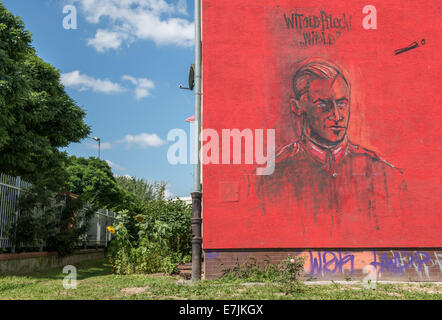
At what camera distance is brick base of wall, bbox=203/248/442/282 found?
8.44 metres

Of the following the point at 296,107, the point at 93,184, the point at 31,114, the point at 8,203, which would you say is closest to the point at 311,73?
the point at 296,107

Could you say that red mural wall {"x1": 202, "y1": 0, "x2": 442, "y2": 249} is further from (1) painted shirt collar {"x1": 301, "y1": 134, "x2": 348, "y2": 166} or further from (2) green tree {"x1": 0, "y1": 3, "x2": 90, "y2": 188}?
(2) green tree {"x1": 0, "y1": 3, "x2": 90, "y2": 188}

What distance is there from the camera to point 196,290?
6.76 metres

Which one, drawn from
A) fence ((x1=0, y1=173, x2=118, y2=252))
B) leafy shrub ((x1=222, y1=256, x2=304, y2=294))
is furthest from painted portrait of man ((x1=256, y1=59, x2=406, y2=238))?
fence ((x1=0, y1=173, x2=118, y2=252))

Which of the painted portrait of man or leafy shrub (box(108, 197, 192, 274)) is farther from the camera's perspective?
leafy shrub (box(108, 197, 192, 274))

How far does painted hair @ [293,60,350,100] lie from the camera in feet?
30.2

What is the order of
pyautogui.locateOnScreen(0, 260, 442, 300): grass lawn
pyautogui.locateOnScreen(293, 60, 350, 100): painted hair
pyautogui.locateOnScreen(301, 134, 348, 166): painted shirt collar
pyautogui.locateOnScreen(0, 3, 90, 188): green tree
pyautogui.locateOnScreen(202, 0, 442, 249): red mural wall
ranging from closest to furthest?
pyautogui.locateOnScreen(0, 260, 442, 300): grass lawn
pyautogui.locateOnScreen(202, 0, 442, 249): red mural wall
pyautogui.locateOnScreen(301, 134, 348, 166): painted shirt collar
pyautogui.locateOnScreen(293, 60, 350, 100): painted hair
pyautogui.locateOnScreen(0, 3, 90, 188): green tree

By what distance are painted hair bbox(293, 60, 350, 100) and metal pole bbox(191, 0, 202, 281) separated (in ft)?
7.27

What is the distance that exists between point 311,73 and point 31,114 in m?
11.6

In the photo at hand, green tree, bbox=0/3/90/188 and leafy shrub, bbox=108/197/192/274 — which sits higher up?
green tree, bbox=0/3/90/188

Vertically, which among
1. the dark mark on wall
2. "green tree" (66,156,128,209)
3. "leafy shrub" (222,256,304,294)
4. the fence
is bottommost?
"leafy shrub" (222,256,304,294)

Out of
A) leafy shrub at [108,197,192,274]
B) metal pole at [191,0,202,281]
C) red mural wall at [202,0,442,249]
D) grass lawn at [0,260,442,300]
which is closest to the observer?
grass lawn at [0,260,442,300]
